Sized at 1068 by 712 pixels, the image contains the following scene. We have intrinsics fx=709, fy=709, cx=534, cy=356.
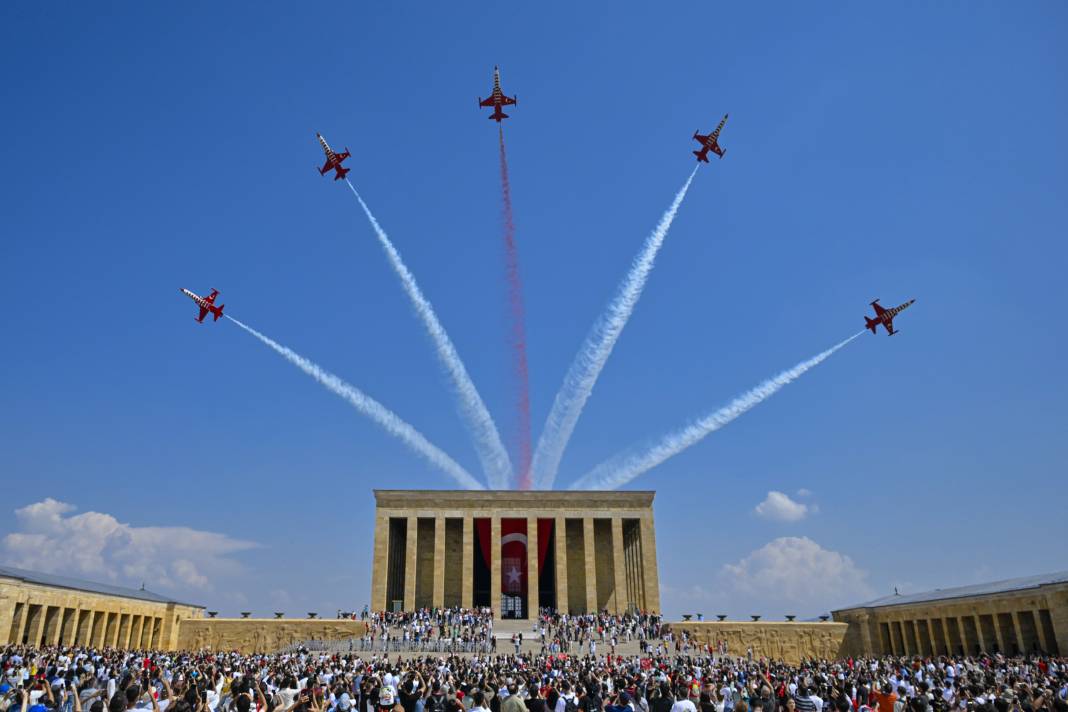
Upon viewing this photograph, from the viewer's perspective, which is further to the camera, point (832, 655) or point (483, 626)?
point (832, 655)

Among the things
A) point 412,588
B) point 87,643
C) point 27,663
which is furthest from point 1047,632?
point 87,643

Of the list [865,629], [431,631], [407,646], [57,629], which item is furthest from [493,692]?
[865,629]

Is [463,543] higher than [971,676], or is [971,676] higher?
[463,543]

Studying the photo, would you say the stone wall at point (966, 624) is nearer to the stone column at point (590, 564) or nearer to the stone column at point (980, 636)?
the stone column at point (980, 636)

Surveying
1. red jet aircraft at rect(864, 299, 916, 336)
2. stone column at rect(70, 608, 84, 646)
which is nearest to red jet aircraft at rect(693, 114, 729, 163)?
red jet aircraft at rect(864, 299, 916, 336)

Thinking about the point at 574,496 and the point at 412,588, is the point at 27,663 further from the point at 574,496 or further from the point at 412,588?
the point at 574,496

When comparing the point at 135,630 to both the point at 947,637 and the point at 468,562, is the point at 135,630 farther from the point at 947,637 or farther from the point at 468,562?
the point at 947,637

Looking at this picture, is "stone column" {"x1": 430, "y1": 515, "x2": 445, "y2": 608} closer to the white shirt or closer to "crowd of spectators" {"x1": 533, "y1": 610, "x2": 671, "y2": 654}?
"crowd of spectators" {"x1": 533, "y1": 610, "x2": 671, "y2": 654}

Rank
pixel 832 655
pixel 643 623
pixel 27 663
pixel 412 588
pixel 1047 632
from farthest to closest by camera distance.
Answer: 1. pixel 412 588
2. pixel 832 655
3. pixel 643 623
4. pixel 1047 632
5. pixel 27 663
